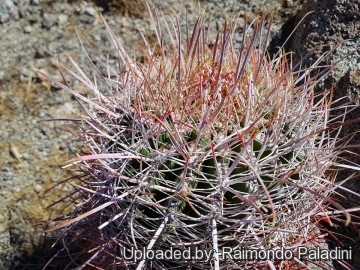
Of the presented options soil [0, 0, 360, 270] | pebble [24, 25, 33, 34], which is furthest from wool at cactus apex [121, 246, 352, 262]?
pebble [24, 25, 33, 34]

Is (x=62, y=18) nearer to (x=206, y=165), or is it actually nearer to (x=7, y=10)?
(x=7, y=10)

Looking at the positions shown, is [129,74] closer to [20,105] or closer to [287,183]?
[287,183]

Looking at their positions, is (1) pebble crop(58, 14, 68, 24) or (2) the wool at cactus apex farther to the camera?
(1) pebble crop(58, 14, 68, 24)

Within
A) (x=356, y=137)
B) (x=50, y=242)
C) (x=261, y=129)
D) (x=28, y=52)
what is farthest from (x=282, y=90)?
(x=28, y=52)

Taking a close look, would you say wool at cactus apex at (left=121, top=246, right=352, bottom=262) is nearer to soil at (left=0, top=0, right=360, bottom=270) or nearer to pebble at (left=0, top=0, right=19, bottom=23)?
soil at (left=0, top=0, right=360, bottom=270)

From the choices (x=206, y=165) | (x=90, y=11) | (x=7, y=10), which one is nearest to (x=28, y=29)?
(x=7, y=10)

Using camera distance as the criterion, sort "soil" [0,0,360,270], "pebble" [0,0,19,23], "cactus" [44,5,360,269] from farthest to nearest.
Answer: "pebble" [0,0,19,23], "soil" [0,0,360,270], "cactus" [44,5,360,269]
